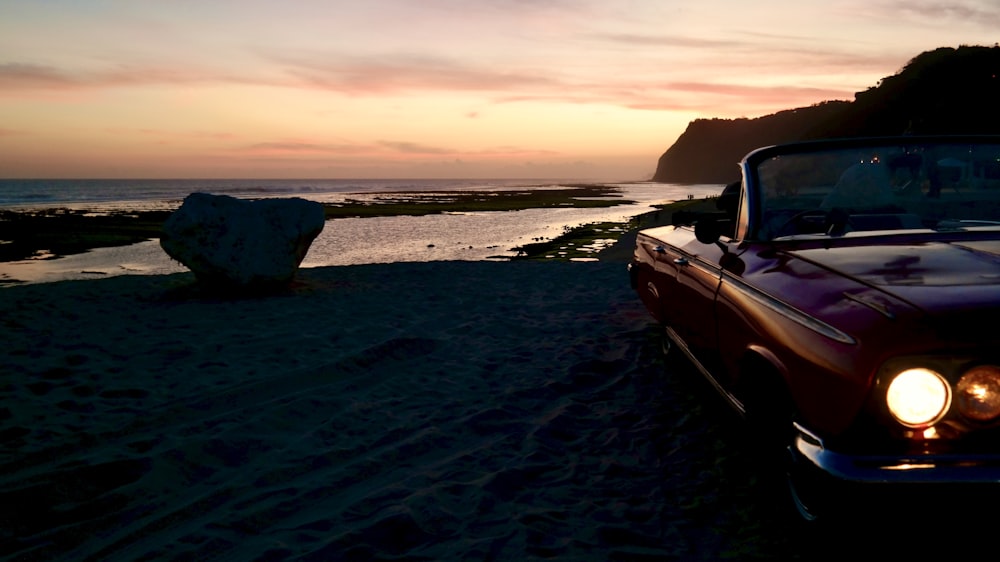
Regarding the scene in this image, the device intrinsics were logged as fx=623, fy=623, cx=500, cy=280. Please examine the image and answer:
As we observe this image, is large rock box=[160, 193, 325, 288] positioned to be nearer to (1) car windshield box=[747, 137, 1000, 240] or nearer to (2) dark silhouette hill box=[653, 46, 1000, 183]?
(1) car windshield box=[747, 137, 1000, 240]

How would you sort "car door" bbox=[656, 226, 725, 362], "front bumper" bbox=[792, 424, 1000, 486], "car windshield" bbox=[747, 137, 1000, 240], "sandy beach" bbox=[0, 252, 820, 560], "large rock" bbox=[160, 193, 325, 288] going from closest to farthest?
"front bumper" bbox=[792, 424, 1000, 486], "sandy beach" bbox=[0, 252, 820, 560], "car windshield" bbox=[747, 137, 1000, 240], "car door" bbox=[656, 226, 725, 362], "large rock" bbox=[160, 193, 325, 288]

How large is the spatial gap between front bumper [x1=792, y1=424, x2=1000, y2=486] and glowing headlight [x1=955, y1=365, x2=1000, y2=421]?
0.13 metres

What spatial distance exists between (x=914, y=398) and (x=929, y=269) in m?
0.72

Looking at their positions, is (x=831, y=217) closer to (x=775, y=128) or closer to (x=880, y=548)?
(x=880, y=548)

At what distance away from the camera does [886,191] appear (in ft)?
11.0

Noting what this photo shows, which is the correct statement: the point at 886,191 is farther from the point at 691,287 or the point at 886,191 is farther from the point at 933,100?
the point at 933,100

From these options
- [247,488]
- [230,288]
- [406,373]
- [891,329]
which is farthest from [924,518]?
[230,288]

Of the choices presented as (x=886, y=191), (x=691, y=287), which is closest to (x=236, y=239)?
(x=691, y=287)

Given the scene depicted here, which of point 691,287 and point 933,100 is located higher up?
point 933,100

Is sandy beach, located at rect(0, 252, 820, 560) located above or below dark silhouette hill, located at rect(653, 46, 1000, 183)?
below

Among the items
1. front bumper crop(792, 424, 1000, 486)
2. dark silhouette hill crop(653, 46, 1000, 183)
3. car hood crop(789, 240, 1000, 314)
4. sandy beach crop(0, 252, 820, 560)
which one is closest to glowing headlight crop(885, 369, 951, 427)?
front bumper crop(792, 424, 1000, 486)

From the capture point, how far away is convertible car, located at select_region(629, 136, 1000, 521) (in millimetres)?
1899

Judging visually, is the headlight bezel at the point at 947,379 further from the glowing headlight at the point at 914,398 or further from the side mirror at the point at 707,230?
the side mirror at the point at 707,230

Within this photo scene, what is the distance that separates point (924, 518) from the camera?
1.88m
